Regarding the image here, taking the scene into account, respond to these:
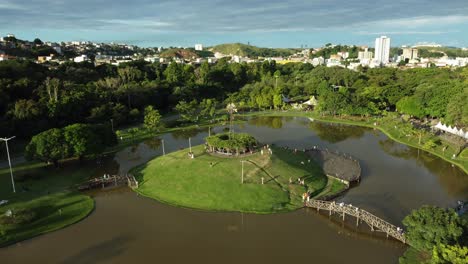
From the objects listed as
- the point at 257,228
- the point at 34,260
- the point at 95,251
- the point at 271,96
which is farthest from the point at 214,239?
the point at 271,96

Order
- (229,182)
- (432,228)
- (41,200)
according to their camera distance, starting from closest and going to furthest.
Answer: (432,228) → (41,200) → (229,182)

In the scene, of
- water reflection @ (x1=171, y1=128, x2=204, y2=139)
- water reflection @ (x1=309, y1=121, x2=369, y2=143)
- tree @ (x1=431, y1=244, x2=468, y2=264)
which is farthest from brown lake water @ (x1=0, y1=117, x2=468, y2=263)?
water reflection @ (x1=171, y1=128, x2=204, y2=139)

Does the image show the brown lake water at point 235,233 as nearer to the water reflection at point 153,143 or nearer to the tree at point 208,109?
the water reflection at point 153,143

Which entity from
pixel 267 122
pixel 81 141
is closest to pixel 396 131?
pixel 267 122

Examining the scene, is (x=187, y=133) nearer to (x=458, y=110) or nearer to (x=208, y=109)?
(x=208, y=109)

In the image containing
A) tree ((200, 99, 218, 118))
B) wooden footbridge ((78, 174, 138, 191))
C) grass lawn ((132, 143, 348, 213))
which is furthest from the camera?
tree ((200, 99, 218, 118))

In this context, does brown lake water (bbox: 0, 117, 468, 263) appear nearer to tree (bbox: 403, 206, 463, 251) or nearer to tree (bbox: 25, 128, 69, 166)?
tree (bbox: 403, 206, 463, 251)

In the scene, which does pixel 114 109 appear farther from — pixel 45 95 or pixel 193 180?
pixel 193 180
